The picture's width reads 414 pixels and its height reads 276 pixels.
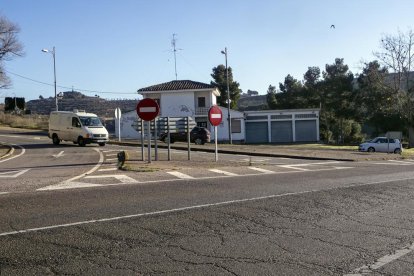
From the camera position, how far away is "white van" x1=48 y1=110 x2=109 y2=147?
103ft

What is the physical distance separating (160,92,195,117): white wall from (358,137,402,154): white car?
2167 cm

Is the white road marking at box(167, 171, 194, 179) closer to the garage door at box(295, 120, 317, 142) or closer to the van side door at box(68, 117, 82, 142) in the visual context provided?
the van side door at box(68, 117, 82, 142)

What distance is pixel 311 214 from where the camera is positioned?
28.4 ft

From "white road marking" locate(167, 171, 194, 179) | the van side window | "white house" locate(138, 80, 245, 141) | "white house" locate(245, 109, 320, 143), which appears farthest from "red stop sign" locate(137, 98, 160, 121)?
"white house" locate(245, 109, 320, 143)

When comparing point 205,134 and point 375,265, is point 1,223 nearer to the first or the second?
point 375,265

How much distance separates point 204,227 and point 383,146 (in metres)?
39.4

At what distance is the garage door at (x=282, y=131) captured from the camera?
60906mm

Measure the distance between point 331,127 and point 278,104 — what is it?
1306 cm

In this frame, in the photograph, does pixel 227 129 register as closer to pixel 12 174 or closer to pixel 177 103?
pixel 177 103

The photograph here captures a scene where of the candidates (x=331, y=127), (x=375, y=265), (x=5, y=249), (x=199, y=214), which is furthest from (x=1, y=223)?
(x=331, y=127)

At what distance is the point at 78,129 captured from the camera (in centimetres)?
3164

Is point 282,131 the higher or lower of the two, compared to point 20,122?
lower

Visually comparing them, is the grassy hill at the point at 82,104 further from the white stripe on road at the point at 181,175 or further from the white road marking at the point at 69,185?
the white road marking at the point at 69,185

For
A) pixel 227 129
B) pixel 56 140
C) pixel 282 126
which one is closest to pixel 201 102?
pixel 227 129
